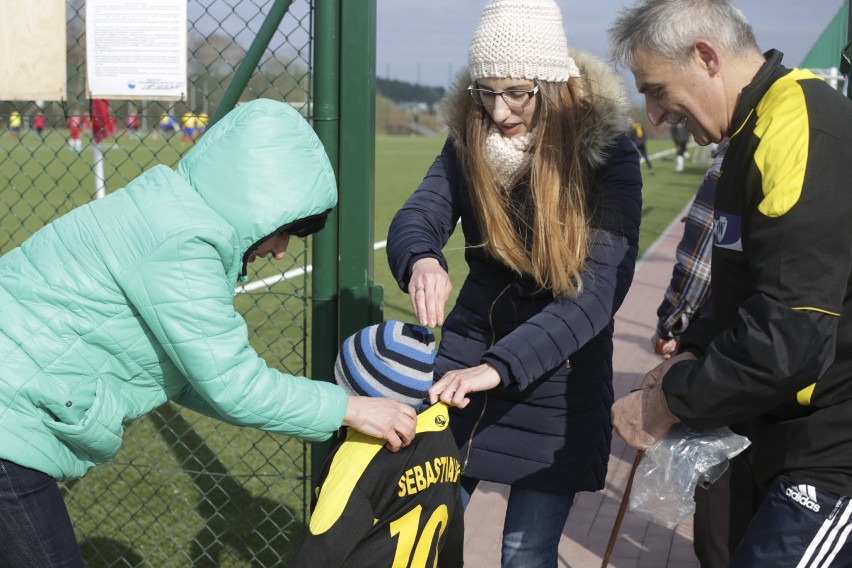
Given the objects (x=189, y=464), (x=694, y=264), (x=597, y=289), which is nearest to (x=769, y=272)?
(x=597, y=289)

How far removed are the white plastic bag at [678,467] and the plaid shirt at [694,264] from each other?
162cm

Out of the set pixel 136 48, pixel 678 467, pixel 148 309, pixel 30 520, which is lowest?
pixel 30 520

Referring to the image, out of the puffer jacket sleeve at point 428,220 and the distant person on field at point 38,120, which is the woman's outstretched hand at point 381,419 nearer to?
the puffer jacket sleeve at point 428,220

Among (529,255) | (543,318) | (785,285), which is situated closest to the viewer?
(785,285)

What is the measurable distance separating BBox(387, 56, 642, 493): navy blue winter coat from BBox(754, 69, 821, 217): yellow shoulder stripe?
70 cm

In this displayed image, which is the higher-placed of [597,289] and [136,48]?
[136,48]

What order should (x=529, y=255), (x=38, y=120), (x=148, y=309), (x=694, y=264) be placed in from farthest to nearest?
(x=38, y=120) → (x=694, y=264) → (x=529, y=255) → (x=148, y=309)

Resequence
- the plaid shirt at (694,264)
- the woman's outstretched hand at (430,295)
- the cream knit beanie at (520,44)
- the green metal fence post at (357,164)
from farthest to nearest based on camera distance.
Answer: the plaid shirt at (694,264)
the green metal fence post at (357,164)
the cream knit beanie at (520,44)
the woman's outstretched hand at (430,295)

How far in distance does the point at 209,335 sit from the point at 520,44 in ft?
3.69

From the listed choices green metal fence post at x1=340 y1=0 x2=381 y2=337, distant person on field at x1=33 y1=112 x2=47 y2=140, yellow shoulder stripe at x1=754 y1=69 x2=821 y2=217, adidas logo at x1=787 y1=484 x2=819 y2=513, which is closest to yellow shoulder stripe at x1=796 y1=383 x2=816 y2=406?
adidas logo at x1=787 y1=484 x2=819 y2=513

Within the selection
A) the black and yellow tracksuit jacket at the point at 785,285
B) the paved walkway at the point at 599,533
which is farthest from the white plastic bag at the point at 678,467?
the paved walkway at the point at 599,533

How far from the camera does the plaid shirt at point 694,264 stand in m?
3.94

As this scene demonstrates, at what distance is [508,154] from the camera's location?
2.77m

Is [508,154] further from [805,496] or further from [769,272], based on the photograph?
[805,496]
